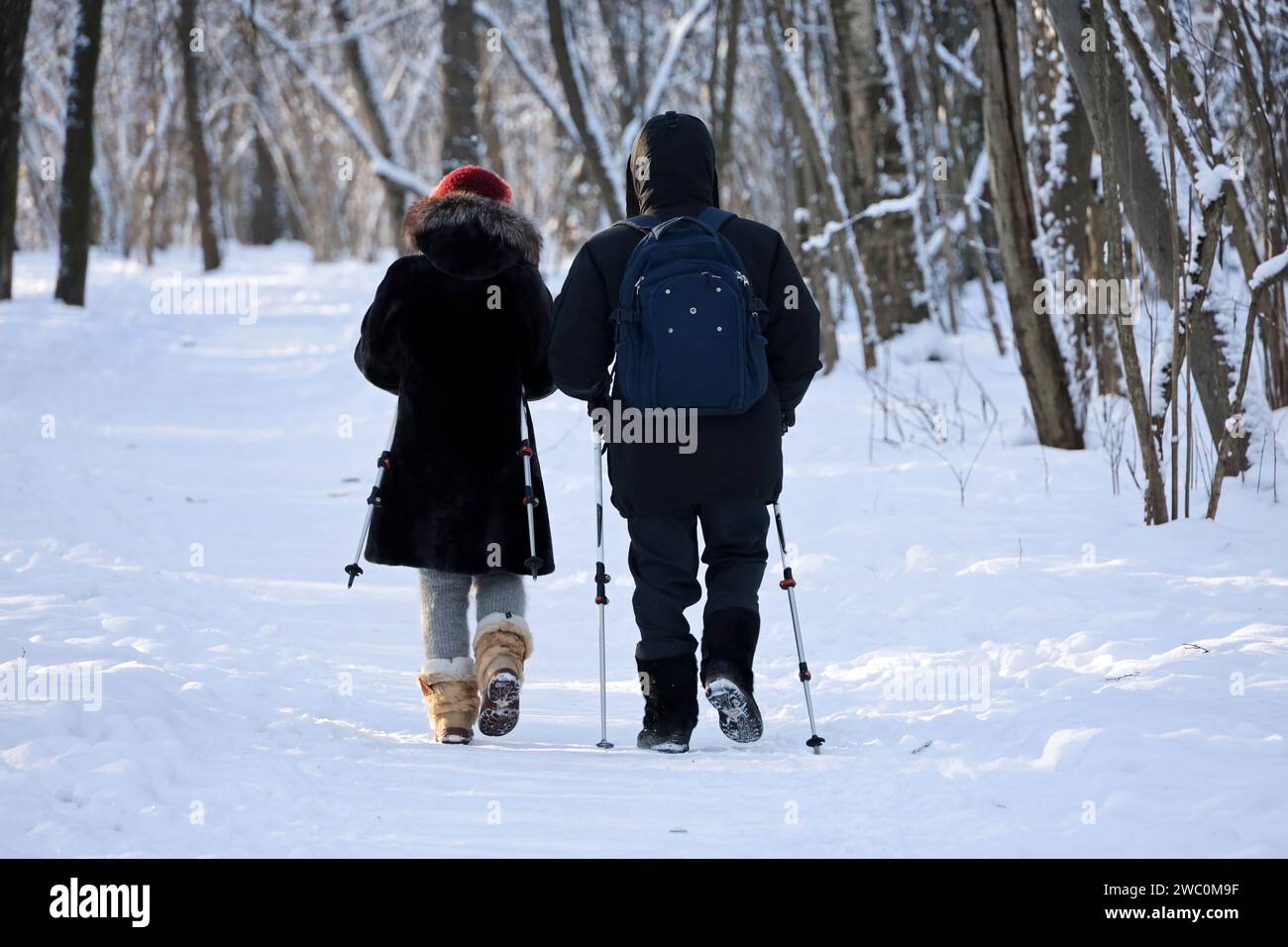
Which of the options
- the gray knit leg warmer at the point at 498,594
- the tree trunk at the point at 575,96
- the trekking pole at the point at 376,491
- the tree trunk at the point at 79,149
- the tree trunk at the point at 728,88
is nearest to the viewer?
the trekking pole at the point at 376,491

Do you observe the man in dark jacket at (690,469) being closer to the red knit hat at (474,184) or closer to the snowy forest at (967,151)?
the red knit hat at (474,184)

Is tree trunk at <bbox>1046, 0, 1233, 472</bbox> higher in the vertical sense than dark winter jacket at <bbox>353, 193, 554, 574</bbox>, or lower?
higher

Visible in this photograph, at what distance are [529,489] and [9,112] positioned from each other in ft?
42.4

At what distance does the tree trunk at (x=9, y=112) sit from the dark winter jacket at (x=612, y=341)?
12.0m

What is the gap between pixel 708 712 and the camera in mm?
4777

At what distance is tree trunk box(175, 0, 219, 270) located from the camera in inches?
901

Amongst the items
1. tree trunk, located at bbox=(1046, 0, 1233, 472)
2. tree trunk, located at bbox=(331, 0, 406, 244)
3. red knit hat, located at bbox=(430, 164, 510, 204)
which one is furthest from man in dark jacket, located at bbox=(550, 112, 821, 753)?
tree trunk, located at bbox=(331, 0, 406, 244)

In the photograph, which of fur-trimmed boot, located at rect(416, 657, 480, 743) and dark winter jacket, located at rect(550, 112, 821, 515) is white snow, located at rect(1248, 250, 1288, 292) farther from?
fur-trimmed boot, located at rect(416, 657, 480, 743)

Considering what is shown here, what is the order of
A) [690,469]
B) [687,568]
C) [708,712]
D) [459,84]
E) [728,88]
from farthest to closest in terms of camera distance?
[459,84] < [728,88] < [708,712] < [687,568] < [690,469]

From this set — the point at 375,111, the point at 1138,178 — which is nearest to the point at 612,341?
the point at 1138,178

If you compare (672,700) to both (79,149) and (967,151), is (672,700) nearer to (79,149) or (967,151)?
(967,151)

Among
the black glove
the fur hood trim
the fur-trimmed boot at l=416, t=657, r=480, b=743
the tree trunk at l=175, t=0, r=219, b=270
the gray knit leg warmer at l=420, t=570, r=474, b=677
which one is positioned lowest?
the fur-trimmed boot at l=416, t=657, r=480, b=743

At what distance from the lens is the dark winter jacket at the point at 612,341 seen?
391cm

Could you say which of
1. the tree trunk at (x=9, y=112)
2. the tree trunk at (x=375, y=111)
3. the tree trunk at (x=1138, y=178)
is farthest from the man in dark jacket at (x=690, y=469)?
the tree trunk at (x=375, y=111)
